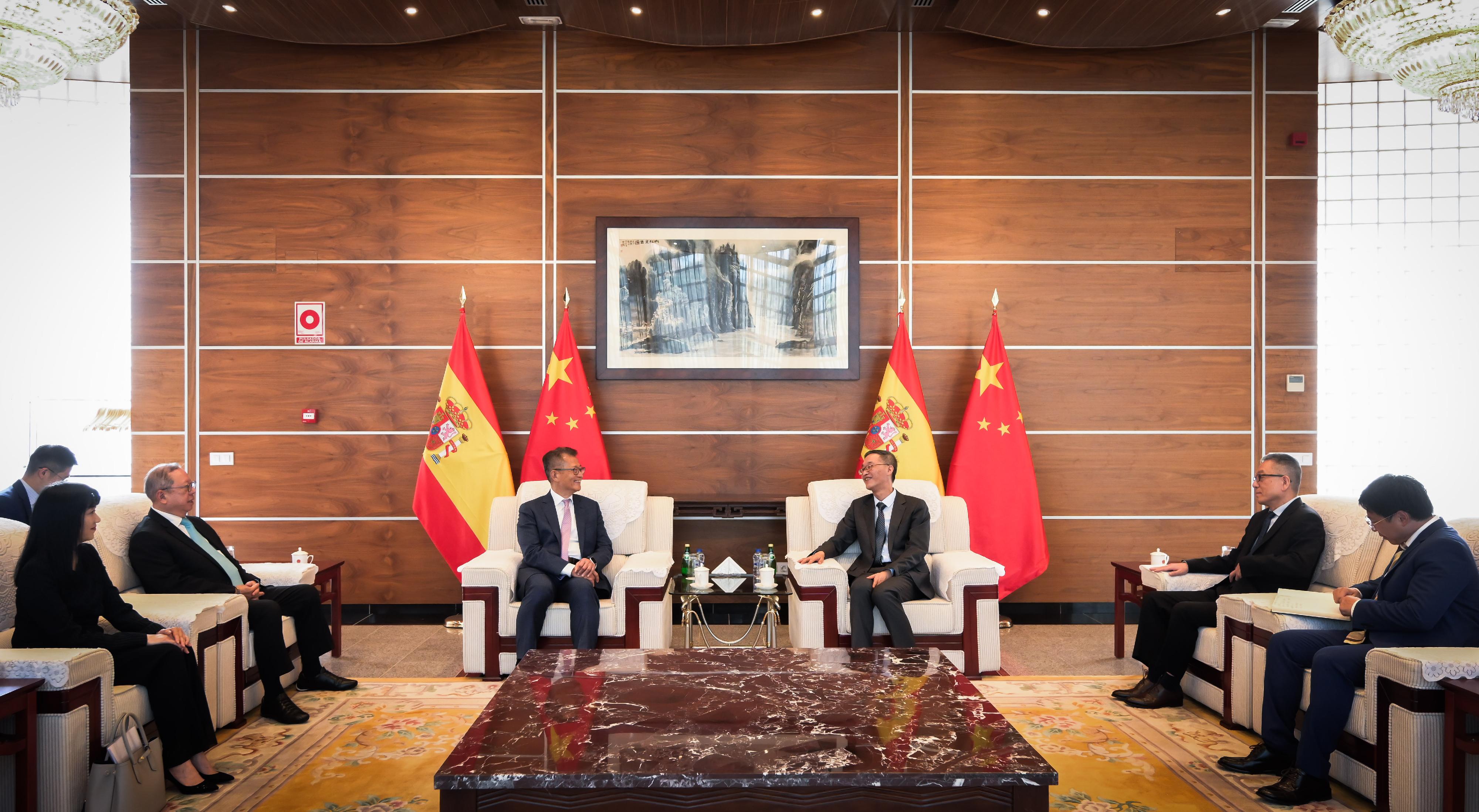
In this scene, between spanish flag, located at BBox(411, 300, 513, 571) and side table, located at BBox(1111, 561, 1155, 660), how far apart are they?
357 cm

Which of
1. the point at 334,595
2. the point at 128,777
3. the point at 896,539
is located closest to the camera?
the point at 128,777

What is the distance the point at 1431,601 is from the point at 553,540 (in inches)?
145

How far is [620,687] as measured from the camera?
9.97ft

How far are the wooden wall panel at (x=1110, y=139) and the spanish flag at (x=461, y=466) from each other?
3227 mm

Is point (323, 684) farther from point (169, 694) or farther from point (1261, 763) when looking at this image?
point (1261, 763)

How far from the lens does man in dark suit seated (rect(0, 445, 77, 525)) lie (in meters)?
4.24

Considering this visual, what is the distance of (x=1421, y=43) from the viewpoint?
388cm

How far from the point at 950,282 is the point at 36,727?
5020 millimetres

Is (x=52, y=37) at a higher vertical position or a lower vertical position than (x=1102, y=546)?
higher

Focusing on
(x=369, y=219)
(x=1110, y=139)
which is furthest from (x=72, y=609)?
(x=1110, y=139)

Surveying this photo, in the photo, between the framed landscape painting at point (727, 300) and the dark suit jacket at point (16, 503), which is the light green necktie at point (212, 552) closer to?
the dark suit jacket at point (16, 503)

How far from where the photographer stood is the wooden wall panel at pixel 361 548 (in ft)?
19.1

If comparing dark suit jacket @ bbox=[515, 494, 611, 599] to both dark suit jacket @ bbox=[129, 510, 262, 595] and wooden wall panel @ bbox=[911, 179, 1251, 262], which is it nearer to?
dark suit jacket @ bbox=[129, 510, 262, 595]

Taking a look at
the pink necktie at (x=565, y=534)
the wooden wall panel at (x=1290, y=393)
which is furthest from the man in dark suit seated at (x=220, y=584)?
the wooden wall panel at (x=1290, y=393)
